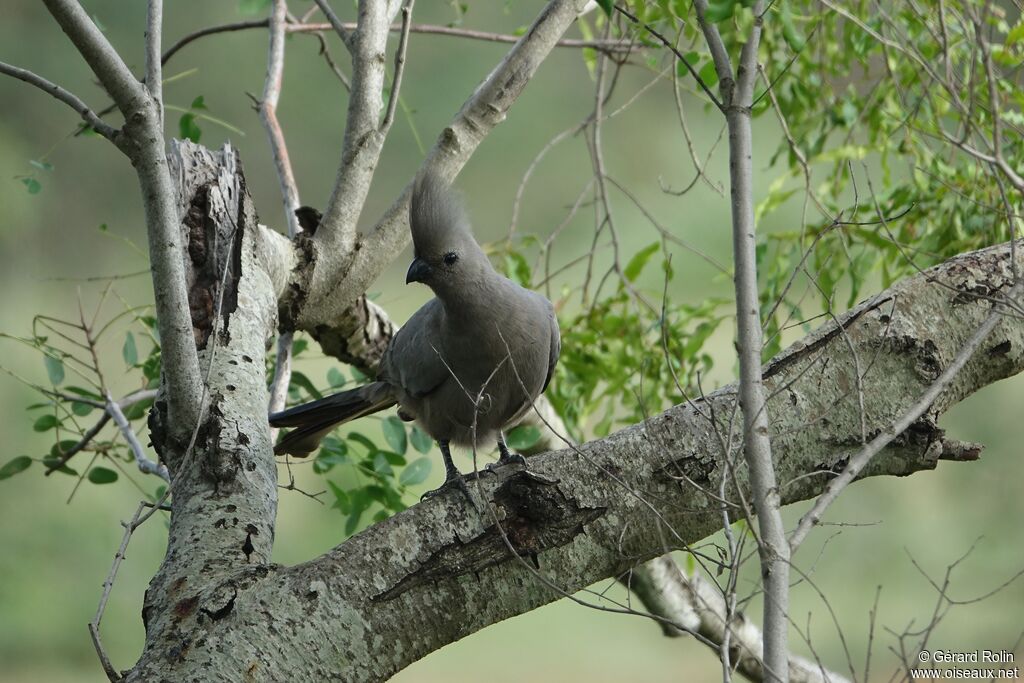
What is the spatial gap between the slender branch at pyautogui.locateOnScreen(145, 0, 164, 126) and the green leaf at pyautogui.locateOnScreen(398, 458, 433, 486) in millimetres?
956

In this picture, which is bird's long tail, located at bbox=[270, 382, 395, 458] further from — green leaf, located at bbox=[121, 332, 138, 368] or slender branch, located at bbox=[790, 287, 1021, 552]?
slender branch, located at bbox=[790, 287, 1021, 552]

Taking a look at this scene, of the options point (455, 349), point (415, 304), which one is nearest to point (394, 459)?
point (455, 349)

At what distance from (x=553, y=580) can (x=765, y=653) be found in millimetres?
369

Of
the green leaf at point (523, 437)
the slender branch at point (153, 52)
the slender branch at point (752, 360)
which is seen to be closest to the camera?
the slender branch at point (752, 360)

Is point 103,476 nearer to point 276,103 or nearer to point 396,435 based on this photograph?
point 396,435

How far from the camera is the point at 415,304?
16.8 ft

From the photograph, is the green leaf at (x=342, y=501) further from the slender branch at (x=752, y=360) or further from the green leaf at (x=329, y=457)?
the slender branch at (x=752, y=360)

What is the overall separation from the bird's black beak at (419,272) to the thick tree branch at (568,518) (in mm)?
669

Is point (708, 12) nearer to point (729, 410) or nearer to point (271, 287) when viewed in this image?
point (729, 410)

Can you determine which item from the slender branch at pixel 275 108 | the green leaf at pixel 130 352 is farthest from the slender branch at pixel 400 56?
the green leaf at pixel 130 352

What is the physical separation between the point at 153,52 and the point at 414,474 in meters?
1.01

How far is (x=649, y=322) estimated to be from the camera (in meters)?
2.65

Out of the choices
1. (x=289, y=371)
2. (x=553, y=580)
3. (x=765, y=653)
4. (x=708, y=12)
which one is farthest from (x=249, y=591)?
(x=289, y=371)

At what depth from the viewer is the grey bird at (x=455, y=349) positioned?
6.59 feet
